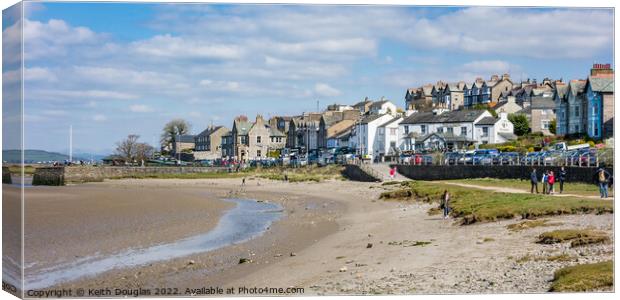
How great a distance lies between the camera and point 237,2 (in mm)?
14414

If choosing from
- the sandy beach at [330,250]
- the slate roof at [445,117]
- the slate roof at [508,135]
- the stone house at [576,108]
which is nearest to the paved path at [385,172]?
the stone house at [576,108]

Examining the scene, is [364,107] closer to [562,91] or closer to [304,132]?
[304,132]

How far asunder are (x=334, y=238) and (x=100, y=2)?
11615 mm

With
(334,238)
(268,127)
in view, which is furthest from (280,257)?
(268,127)

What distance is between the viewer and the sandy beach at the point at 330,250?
1443 centimetres

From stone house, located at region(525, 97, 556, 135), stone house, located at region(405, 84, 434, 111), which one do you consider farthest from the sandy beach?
stone house, located at region(405, 84, 434, 111)

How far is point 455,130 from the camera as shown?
7506cm

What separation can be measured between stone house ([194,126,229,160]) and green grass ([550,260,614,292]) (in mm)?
88089

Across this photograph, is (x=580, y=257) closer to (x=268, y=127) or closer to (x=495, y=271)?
(x=495, y=271)

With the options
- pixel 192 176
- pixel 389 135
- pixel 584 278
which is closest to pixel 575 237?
pixel 584 278

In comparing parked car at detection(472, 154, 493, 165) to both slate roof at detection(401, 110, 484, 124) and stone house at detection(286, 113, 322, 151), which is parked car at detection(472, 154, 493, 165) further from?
stone house at detection(286, 113, 322, 151)

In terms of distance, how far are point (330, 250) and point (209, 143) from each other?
273 ft

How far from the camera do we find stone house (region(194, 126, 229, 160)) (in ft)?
331

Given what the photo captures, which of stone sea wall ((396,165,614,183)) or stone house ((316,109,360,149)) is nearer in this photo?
stone sea wall ((396,165,614,183))
